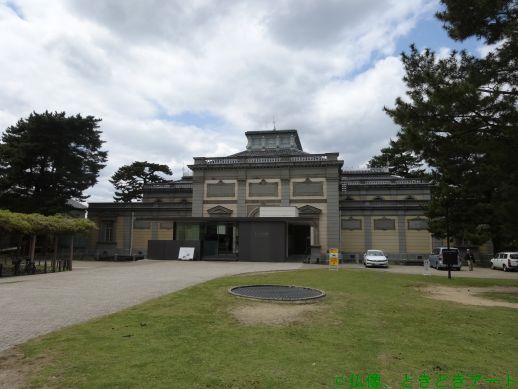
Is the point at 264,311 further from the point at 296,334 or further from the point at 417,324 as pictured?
the point at 417,324

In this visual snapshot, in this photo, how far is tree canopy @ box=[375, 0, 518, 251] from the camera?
515 inches

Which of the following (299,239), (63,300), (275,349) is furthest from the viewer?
(299,239)

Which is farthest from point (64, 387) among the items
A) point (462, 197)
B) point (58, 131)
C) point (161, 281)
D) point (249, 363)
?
point (58, 131)

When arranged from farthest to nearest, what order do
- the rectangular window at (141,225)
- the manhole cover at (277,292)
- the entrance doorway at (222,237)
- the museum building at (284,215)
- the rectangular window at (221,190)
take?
the rectangular window at (141,225), the rectangular window at (221,190), the museum building at (284,215), the entrance doorway at (222,237), the manhole cover at (277,292)

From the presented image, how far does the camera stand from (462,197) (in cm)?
3189

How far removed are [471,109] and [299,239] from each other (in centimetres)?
2794

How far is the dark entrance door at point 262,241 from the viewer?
110 feet

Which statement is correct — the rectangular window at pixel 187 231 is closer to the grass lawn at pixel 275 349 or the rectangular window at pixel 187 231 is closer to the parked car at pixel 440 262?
the parked car at pixel 440 262

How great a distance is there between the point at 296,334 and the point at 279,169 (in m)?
34.8

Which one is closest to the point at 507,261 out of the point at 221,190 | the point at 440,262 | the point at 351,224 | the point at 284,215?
the point at 440,262

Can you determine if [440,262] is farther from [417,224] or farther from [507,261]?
[417,224]

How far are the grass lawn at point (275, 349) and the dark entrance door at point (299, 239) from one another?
2957 centimetres

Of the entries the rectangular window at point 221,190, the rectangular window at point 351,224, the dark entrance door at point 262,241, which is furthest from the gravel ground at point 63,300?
the rectangular window at point 351,224

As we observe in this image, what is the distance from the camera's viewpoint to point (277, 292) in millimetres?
12742
